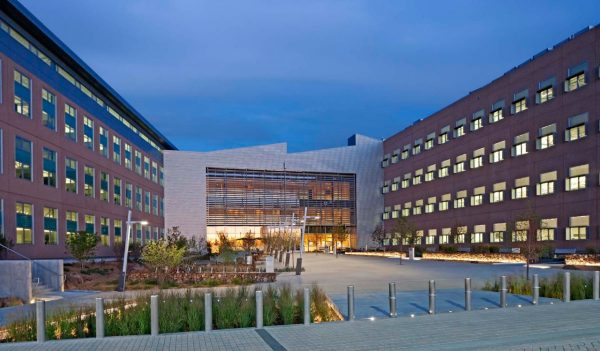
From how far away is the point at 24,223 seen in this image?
36.1 meters

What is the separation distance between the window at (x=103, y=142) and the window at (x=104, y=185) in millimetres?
2170

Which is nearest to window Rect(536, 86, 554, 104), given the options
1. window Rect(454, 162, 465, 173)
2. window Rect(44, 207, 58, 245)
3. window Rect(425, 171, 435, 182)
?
window Rect(454, 162, 465, 173)

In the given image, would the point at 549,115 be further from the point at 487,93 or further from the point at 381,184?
the point at 381,184

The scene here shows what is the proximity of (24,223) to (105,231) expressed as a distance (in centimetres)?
1882

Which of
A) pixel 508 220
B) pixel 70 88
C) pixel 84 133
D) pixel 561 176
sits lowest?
pixel 508 220

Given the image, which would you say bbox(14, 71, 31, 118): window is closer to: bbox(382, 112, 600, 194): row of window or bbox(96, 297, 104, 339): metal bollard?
Answer: bbox(96, 297, 104, 339): metal bollard

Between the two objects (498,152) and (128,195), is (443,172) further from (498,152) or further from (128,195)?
(128,195)

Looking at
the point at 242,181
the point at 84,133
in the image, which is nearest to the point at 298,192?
the point at 242,181

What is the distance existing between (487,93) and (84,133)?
43.5 m

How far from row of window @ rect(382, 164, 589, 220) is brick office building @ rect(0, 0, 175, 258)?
4043 cm

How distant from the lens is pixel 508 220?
2119 inches

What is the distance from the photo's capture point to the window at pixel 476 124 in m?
60.2

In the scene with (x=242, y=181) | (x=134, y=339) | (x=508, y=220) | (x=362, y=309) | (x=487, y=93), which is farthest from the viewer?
(x=242, y=181)

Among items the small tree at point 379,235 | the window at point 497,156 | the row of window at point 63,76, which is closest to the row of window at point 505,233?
the window at point 497,156
